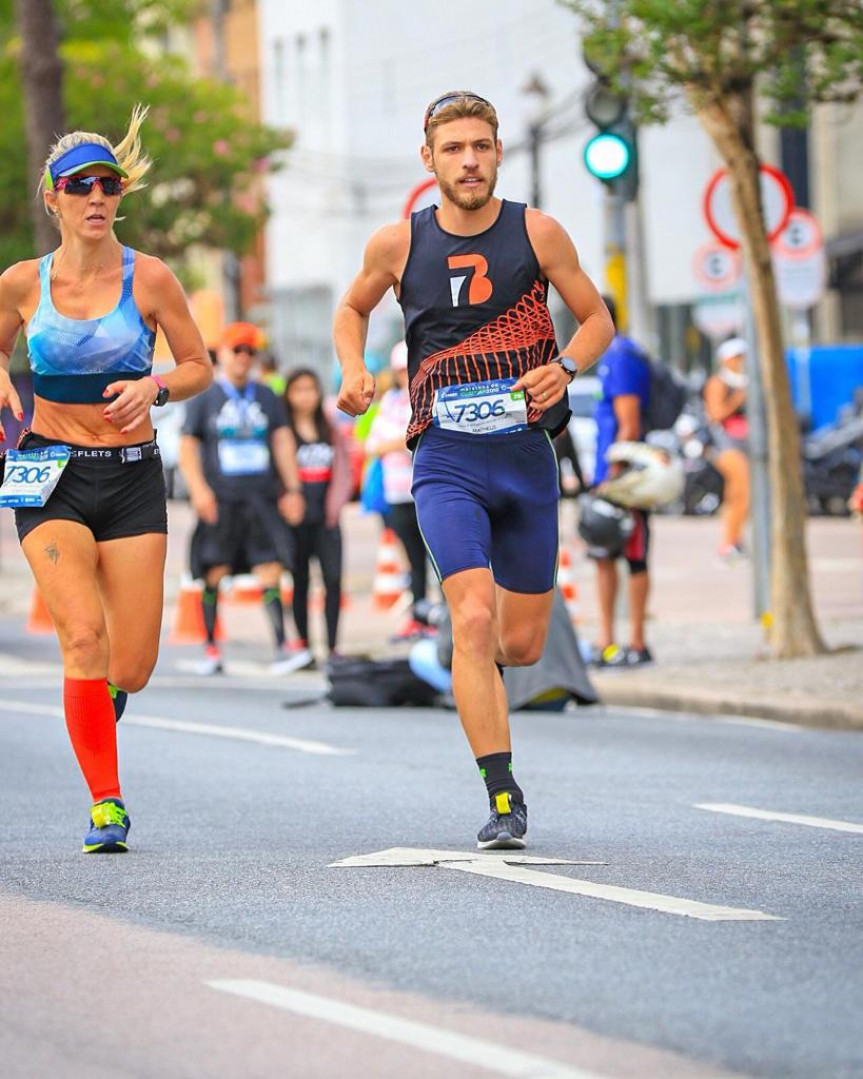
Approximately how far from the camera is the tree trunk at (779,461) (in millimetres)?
15508

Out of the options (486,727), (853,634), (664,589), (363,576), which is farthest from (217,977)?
(363,576)

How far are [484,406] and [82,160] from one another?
1359 millimetres

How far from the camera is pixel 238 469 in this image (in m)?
16.7

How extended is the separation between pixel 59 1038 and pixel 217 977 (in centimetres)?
59

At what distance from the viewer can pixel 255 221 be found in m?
49.8

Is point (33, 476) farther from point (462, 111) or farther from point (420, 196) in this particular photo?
point (420, 196)

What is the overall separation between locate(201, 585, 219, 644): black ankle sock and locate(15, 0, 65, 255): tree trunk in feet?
32.5

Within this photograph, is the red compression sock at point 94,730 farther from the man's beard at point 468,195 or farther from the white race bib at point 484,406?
the man's beard at point 468,195

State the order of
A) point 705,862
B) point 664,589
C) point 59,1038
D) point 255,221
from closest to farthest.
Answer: point 59,1038
point 705,862
point 664,589
point 255,221

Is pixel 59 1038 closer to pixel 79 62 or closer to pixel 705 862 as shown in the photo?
pixel 705 862

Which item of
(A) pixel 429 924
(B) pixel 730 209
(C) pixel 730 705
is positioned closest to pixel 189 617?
(B) pixel 730 209

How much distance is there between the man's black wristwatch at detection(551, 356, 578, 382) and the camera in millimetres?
8102

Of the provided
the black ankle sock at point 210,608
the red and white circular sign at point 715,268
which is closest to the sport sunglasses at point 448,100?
the black ankle sock at point 210,608

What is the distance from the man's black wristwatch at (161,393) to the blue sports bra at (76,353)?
0.10m
